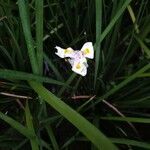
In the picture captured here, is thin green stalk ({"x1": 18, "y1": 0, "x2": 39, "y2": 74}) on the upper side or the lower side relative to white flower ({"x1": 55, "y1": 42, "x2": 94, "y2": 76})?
lower

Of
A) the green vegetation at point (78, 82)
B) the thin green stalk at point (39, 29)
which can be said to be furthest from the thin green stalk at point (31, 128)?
the thin green stalk at point (39, 29)

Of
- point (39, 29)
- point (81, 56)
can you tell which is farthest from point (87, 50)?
point (39, 29)

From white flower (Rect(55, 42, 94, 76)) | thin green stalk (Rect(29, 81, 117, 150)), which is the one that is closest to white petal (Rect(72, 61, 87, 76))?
white flower (Rect(55, 42, 94, 76))

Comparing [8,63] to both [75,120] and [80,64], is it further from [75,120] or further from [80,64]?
[75,120]

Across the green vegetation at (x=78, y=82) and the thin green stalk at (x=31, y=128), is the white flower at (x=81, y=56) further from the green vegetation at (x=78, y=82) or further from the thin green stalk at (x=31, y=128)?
the thin green stalk at (x=31, y=128)

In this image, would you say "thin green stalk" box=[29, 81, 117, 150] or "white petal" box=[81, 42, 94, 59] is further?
"white petal" box=[81, 42, 94, 59]

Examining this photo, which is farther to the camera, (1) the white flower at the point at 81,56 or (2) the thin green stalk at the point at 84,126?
(1) the white flower at the point at 81,56

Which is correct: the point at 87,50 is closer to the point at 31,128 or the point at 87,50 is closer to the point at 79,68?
the point at 79,68

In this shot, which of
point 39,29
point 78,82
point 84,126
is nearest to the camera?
point 84,126

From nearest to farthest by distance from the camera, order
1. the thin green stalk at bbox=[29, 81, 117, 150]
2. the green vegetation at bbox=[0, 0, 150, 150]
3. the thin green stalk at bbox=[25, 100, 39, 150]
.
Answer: the thin green stalk at bbox=[29, 81, 117, 150] → the thin green stalk at bbox=[25, 100, 39, 150] → the green vegetation at bbox=[0, 0, 150, 150]

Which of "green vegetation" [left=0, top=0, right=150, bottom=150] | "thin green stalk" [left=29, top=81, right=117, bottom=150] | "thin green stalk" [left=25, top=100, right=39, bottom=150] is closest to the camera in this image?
"thin green stalk" [left=29, top=81, right=117, bottom=150]

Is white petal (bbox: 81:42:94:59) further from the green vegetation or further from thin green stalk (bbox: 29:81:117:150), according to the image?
thin green stalk (bbox: 29:81:117:150)

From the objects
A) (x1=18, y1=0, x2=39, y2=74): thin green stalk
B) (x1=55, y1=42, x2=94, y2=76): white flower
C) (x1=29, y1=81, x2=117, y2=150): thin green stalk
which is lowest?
(x1=29, y1=81, x2=117, y2=150): thin green stalk
